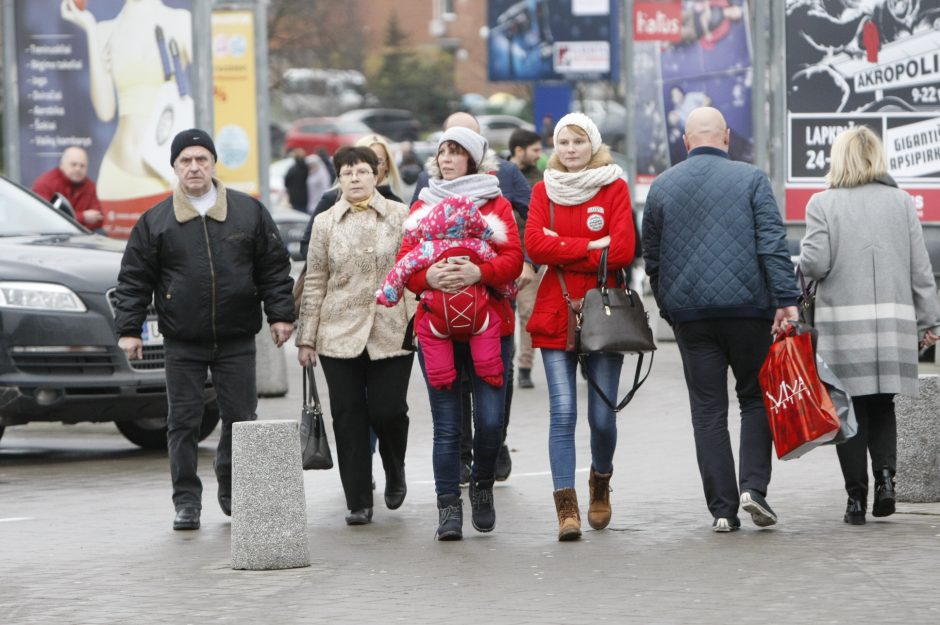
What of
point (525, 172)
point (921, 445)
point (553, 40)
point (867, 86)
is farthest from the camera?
point (553, 40)

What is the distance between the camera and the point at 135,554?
8.45m

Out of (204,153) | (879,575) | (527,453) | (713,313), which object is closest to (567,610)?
(879,575)

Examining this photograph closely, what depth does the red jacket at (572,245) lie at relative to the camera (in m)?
8.45

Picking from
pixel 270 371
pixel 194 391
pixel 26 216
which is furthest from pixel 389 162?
pixel 270 371

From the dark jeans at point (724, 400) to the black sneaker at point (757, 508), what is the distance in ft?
0.11

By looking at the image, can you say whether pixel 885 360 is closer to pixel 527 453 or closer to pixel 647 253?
pixel 647 253

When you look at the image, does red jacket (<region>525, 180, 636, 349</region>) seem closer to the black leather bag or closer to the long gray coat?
the black leather bag

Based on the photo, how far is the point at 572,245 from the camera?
8.42m

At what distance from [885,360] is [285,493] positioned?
271cm

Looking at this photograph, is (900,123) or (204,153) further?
(900,123)

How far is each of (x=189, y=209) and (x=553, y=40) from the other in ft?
Answer: 91.6

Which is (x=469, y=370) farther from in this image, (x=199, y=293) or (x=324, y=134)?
(x=324, y=134)

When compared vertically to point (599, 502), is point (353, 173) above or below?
above

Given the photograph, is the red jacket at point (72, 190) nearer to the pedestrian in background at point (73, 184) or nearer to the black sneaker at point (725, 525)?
the pedestrian in background at point (73, 184)
